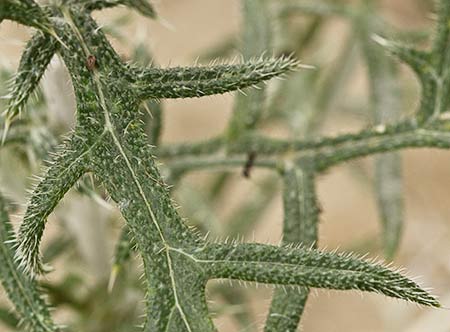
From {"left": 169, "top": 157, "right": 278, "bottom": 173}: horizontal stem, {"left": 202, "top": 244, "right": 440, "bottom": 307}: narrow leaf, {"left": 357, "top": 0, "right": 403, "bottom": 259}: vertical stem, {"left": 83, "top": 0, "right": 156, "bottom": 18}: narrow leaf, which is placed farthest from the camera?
{"left": 357, "top": 0, "right": 403, "bottom": 259}: vertical stem

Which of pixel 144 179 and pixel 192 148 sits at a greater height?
pixel 144 179

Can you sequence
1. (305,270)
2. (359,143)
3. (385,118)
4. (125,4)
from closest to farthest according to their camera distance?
(305,270) → (125,4) → (359,143) → (385,118)

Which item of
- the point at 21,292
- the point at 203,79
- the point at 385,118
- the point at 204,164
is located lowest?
the point at 385,118

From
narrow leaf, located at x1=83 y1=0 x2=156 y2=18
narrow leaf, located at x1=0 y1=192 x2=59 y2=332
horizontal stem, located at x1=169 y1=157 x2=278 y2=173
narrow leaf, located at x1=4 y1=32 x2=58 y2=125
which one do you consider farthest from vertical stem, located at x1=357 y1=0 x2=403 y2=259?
narrow leaf, located at x1=4 y1=32 x2=58 y2=125

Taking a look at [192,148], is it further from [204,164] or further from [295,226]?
[295,226]

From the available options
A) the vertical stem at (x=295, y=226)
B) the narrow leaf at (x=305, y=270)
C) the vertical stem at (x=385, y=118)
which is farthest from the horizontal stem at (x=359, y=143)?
the narrow leaf at (x=305, y=270)

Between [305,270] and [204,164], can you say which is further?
[204,164]

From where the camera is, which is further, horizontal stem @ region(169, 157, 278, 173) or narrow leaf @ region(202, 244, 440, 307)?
horizontal stem @ region(169, 157, 278, 173)

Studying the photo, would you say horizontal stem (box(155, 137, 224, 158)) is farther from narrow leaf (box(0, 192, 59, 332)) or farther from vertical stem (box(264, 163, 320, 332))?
narrow leaf (box(0, 192, 59, 332))

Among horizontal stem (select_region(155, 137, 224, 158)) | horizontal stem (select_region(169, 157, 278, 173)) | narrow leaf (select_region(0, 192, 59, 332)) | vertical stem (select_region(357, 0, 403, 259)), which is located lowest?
vertical stem (select_region(357, 0, 403, 259))

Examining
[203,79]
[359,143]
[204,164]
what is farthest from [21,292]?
[359,143]

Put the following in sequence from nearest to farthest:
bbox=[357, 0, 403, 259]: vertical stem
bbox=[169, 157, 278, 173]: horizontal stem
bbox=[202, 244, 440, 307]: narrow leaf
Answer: bbox=[202, 244, 440, 307]: narrow leaf → bbox=[169, 157, 278, 173]: horizontal stem → bbox=[357, 0, 403, 259]: vertical stem
